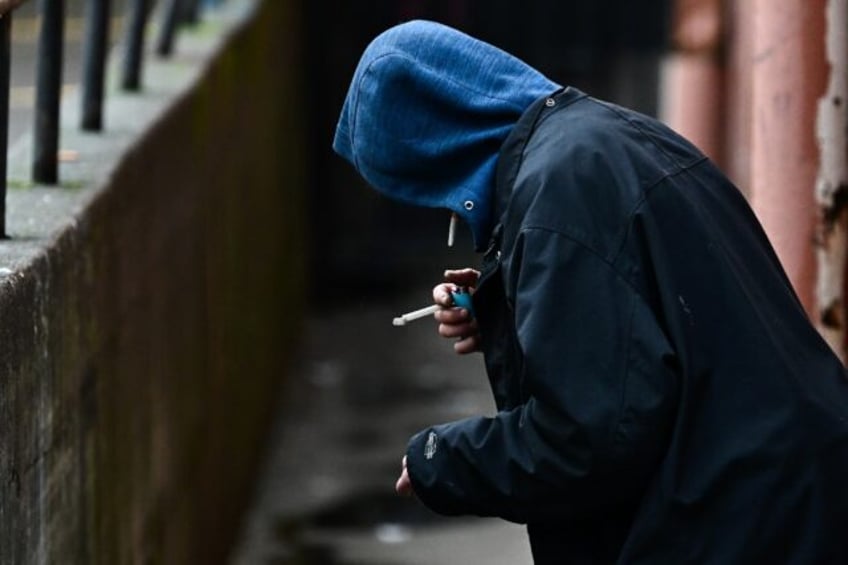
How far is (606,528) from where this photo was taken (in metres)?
2.97

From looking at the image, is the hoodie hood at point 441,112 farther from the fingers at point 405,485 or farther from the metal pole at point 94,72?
the metal pole at point 94,72

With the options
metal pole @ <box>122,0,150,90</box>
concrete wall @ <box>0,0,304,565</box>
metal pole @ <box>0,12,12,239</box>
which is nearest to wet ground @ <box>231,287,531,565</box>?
concrete wall @ <box>0,0,304,565</box>

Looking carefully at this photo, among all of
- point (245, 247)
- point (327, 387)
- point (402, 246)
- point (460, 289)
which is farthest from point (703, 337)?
point (402, 246)

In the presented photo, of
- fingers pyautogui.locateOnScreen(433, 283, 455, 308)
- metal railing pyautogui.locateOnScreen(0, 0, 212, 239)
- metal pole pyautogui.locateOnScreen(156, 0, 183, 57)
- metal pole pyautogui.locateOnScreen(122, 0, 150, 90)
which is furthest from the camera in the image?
metal pole pyautogui.locateOnScreen(156, 0, 183, 57)

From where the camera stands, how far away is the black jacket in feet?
9.14

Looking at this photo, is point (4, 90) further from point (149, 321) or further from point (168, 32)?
point (168, 32)

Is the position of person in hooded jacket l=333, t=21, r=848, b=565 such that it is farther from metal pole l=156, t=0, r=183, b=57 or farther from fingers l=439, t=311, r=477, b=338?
metal pole l=156, t=0, r=183, b=57

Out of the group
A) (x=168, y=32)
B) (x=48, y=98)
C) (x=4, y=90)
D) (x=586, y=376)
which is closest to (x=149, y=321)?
(x=48, y=98)

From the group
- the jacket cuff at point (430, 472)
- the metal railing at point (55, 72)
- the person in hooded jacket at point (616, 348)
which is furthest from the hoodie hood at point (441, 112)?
the metal railing at point (55, 72)

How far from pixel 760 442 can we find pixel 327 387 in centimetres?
794

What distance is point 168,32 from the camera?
7.56 m

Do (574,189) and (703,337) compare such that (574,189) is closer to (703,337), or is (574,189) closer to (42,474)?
(703,337)

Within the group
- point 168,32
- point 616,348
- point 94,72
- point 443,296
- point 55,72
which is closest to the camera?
point 616,348

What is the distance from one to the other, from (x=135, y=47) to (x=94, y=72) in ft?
3.18
